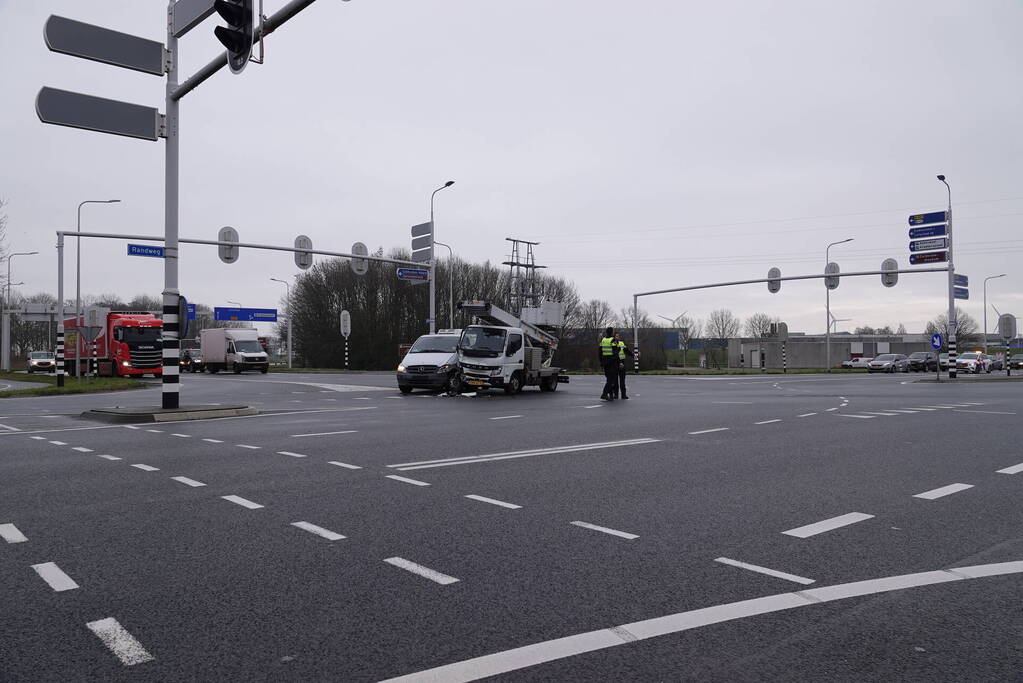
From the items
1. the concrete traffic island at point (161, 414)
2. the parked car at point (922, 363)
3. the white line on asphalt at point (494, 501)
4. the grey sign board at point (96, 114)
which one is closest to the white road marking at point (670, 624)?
the white line on asphalt at point (494, 501)

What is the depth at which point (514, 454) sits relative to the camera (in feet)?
29.2

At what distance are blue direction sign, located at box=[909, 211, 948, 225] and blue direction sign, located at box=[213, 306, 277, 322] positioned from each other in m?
53.0

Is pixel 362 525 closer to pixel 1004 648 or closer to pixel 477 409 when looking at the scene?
pixel 1004 648

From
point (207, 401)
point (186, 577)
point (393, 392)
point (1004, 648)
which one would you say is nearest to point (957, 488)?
point (1004, 648)

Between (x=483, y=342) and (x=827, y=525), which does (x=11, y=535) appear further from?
(x=483, y=342)

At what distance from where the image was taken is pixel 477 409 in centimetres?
1636

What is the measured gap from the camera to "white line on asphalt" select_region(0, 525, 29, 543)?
4844 mm

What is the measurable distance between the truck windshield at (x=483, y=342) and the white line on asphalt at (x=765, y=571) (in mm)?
A: 16924

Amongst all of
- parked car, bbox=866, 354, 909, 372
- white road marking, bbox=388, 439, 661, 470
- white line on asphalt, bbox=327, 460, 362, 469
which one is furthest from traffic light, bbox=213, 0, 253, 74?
parked car, bbox=866, 354, 909, 372

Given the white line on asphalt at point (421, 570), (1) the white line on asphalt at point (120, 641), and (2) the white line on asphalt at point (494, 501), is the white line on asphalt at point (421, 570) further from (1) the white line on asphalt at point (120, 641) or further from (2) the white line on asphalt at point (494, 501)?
(2) the white line on asphalt at point (494, 501)

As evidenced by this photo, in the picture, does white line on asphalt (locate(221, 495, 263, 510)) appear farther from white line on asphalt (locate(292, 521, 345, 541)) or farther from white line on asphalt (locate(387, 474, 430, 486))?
white line on asphalt (locate(387, 474, 430, 486))

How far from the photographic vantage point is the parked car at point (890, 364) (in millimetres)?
55922

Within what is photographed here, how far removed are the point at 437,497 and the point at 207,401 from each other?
1489 cm

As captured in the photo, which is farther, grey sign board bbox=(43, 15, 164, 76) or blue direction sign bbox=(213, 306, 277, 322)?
blue direction sign bbox=(213, 306, 277, 322)
